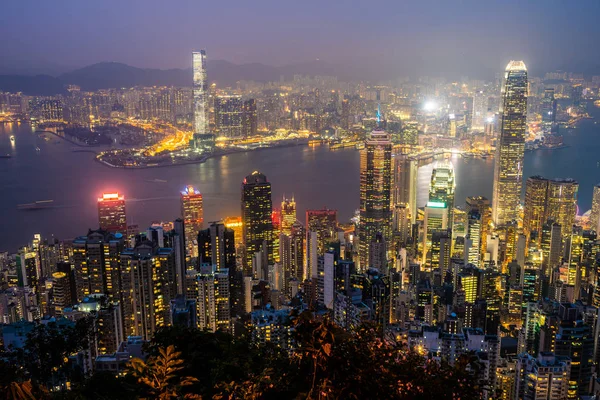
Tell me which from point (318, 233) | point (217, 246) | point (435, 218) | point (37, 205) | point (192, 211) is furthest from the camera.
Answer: point (435, 218)

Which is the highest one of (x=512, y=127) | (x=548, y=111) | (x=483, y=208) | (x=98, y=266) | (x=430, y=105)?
(x=430, y=105)

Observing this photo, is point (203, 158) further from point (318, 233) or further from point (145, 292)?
point (145, 292)

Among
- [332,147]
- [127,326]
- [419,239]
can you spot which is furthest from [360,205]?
[127,326]

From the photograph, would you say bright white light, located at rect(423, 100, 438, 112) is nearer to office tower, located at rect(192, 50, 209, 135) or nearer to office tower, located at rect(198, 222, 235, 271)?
office tower, located at rect(192, 50, 209, 135)

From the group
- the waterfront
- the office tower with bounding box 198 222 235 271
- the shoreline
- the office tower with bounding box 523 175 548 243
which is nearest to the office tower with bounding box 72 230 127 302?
the office tower with bounding box 198 222 235 271

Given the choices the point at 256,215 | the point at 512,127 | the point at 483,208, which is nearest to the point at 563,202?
the point at 483,208

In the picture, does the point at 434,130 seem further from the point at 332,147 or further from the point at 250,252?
the point at 250,252

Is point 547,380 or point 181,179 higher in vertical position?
point 181,179
